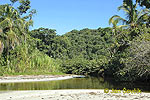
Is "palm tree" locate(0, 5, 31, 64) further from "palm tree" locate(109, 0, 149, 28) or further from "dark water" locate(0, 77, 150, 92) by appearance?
"palm tree" locate(109, 0, 149, 28)

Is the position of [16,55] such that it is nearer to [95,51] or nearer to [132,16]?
[132,16]

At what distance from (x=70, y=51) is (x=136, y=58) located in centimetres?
3165

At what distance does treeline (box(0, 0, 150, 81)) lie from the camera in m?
12.6

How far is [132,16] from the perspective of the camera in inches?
771

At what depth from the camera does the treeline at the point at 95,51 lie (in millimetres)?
12616

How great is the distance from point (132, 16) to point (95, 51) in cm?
2312

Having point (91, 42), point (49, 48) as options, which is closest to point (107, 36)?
point (91, 42)

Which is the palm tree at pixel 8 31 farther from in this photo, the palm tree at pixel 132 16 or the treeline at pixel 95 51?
the palm tree at pixel 132 16

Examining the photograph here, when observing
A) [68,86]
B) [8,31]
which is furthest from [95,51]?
[68,86]

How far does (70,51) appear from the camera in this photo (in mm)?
42219

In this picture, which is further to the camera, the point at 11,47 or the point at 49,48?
the point at 49,48

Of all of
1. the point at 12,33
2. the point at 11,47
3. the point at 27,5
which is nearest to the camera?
the point at 12,33

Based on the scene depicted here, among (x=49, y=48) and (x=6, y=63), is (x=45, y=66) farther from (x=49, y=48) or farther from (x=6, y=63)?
(x=49, y=48)

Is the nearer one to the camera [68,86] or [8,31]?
[68,86]
